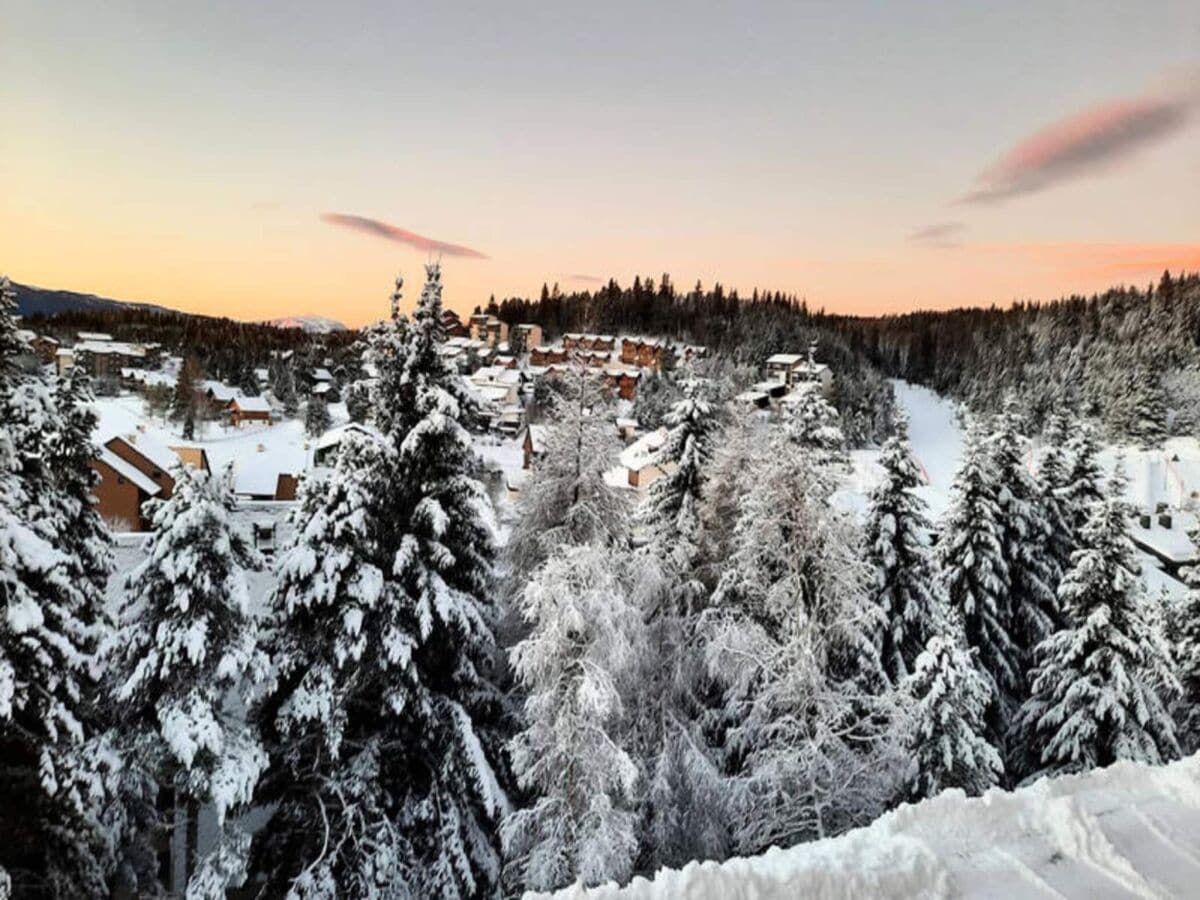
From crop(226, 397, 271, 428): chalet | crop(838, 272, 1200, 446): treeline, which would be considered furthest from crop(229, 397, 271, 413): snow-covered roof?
crop(838, 272, 1200, 446): treeline

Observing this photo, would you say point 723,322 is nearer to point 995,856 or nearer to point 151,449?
point 151,449

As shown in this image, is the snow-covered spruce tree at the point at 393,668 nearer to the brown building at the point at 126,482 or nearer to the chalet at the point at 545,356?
the brown building at the point at 126,482

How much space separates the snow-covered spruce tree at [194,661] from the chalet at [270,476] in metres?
38.6

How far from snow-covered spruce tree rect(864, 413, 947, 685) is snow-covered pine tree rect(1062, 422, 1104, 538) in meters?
6.13

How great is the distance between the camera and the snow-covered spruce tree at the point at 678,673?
11289 mm

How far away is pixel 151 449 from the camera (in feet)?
148

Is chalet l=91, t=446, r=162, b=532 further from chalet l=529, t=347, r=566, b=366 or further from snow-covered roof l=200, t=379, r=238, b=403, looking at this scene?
chalet l=529, t=347, r=566, b=366

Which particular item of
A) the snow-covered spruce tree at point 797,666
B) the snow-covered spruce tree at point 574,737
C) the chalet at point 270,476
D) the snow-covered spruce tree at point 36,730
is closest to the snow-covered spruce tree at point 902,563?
the snow-covered spruce tree at point 797,666

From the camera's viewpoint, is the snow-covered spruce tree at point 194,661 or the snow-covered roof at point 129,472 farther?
the snow-covered roof at point 129,472

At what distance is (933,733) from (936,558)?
7.25 metres

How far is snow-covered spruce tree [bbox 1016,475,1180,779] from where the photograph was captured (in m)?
14.8

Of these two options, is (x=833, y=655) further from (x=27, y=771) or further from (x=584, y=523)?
(x=27, y=771)

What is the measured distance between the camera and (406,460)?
12.0m

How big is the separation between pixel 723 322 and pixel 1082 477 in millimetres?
144594
